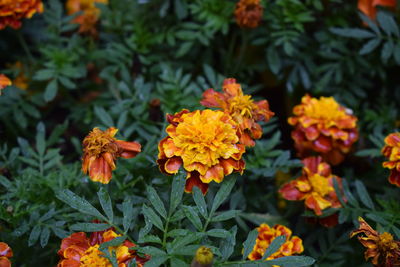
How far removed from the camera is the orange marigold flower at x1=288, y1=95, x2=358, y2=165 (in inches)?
48.8

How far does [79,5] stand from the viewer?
5.82 feet

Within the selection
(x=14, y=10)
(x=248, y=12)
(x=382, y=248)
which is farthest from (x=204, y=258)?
(x=14, y=10)

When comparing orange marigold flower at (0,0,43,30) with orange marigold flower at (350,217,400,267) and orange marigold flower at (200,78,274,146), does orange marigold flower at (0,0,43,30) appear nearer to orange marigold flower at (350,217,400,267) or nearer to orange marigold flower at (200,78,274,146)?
orange marigold flower at (200,78,274,146)

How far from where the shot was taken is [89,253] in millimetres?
868

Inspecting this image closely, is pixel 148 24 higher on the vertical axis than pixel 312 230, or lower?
higher

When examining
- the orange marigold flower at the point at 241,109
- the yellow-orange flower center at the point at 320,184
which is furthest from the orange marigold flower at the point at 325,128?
the orange marigold flower at the point at 241,109

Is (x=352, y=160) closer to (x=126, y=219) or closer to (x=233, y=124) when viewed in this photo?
A: (x=233, y=124)

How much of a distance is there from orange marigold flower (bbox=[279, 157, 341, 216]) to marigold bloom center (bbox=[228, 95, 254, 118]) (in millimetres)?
262

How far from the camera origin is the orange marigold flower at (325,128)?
1.24 m

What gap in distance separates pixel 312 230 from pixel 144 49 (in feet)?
2.34

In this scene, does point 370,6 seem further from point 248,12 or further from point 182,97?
point 182,97

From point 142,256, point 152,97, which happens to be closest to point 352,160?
point 152,97

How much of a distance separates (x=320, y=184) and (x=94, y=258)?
538 mm

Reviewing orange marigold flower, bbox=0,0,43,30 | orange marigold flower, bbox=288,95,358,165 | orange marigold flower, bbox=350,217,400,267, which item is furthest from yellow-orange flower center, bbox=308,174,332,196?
orange marigold flower, bbox=0,0,43,30
